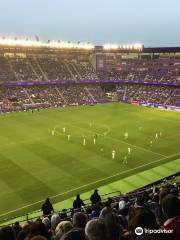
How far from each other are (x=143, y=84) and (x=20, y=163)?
67.6m

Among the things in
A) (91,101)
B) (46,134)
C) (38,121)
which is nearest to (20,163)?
(46,134)

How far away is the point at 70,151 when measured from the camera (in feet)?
125

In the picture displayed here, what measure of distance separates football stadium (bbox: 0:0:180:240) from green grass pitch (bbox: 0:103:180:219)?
4.6 inches

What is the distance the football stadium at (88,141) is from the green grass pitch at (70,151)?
0.38 feet

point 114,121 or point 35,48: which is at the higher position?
point 35,48

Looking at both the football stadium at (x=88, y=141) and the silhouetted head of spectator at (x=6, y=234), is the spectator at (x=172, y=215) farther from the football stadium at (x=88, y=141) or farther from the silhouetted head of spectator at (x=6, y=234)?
the silhouetted head of spectator at (x=6, y=234)

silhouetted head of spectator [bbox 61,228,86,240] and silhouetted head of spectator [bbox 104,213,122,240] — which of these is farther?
silhouetted head of spectator [bbox 104,213,122,240]

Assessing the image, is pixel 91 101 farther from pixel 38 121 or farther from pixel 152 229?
pixel 152 229

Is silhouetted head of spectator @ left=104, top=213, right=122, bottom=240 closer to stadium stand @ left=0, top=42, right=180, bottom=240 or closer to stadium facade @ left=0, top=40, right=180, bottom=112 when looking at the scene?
stadium stand @ left=0, top=42, right=180, bottom=240

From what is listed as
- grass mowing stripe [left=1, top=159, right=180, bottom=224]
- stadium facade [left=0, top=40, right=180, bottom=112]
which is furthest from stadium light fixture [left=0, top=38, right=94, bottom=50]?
grass mowing stripe [left=1, top=159, right=180, bottom=224]

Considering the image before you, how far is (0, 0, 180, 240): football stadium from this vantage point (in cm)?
634

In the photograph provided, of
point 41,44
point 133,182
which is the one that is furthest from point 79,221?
point 41,44

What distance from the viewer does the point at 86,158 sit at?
35.2 metres

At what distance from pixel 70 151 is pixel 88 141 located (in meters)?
5.40
